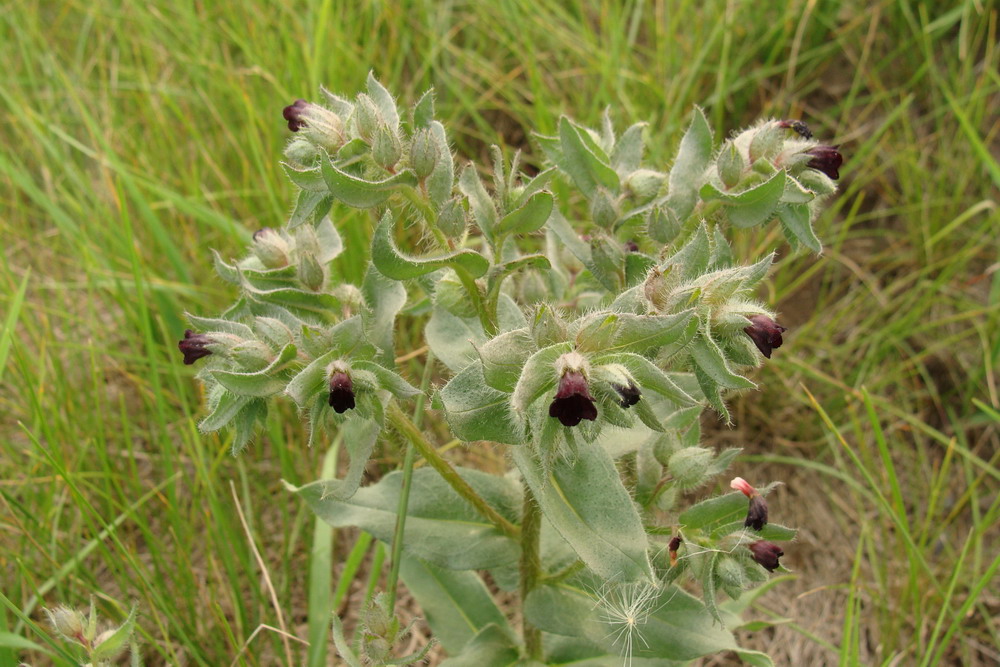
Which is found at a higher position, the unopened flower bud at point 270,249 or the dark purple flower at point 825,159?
the dark purple flower at point 825,159

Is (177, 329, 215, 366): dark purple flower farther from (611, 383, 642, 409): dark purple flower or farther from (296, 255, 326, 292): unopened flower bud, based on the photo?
(611, 383, 642, 409): dark purple flower

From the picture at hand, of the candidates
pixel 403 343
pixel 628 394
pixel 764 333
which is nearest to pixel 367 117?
pixel 628 394

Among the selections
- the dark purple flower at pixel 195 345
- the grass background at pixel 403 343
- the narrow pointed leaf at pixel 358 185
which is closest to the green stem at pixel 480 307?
the narrow pointed leaf at pixel 358 185

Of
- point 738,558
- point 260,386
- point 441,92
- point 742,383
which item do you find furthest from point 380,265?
point 441,92

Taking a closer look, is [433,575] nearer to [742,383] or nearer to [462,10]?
[742,383]

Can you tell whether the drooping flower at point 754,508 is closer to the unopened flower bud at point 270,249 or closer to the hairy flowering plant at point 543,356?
the hairy flowering plant at point 543,356

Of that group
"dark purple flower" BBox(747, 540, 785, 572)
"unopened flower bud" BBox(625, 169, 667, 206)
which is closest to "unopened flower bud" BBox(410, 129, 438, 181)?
"unopened flower bud" BBox(625, 169, 667, 206)
